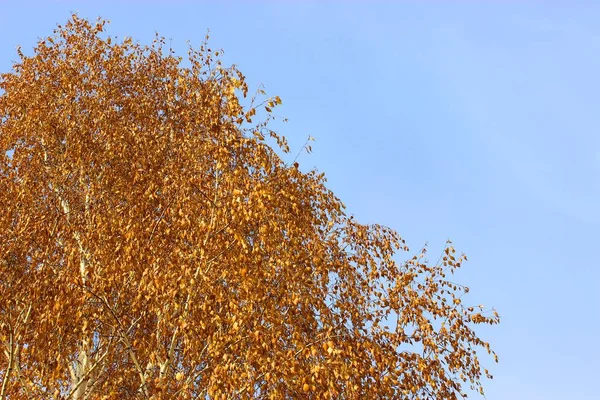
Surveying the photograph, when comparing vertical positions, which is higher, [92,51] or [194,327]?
[92,51]

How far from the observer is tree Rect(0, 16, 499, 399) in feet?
37.2

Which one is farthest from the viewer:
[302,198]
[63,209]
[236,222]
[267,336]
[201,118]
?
[63,209]

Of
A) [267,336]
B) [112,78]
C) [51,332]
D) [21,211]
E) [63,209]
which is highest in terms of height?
[112,78]

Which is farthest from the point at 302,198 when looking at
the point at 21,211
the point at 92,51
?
the point at 92,51

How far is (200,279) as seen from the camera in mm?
12234

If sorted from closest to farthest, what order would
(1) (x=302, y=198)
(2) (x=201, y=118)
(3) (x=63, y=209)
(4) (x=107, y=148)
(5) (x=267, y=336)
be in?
(5) (x=267, y=336), (2) (x=201, y=118), (1) (x=302, y=198), (4) (x=107, y=148), (3) (x=63, y=209)

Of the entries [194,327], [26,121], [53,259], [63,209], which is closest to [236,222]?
[194,327]

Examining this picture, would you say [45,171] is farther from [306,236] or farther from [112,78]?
[306,236]

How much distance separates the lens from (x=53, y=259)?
15.4 meters

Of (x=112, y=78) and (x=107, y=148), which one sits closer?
(x=107, y=148)

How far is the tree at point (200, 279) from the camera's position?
11335 mm

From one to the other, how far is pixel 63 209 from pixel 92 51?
22.9 feet

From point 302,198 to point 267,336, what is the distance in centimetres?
641

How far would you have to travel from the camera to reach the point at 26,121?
1989 centimetres
